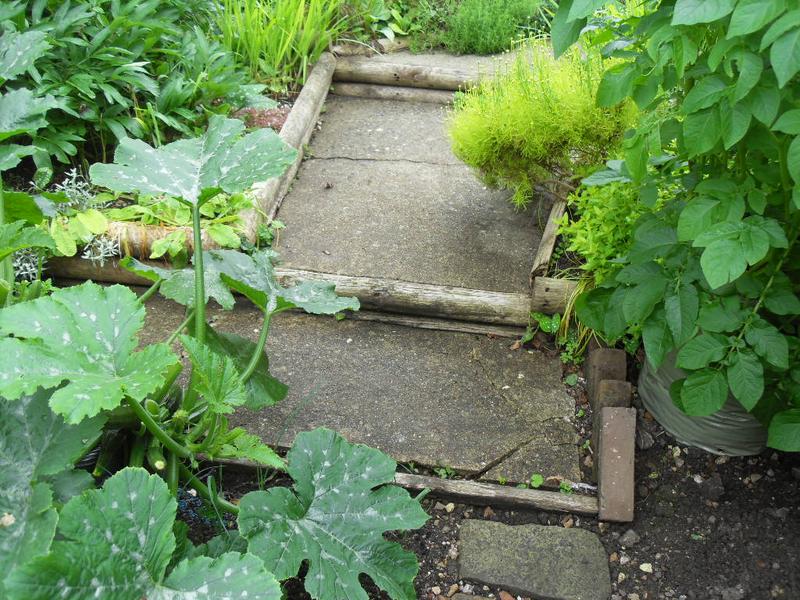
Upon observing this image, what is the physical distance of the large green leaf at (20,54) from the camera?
9.39 feet

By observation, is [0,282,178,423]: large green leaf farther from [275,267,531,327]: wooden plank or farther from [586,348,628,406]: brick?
[586,348,628,406]: brick

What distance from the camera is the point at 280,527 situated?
219cm

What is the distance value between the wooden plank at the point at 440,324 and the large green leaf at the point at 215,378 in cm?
142

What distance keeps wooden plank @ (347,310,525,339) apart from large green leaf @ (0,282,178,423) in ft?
5.06

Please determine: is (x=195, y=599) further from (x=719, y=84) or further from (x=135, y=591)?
(x=719, y=84)

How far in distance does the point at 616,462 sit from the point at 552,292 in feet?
2.79

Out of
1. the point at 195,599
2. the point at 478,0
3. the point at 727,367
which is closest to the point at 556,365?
the point at 727,367

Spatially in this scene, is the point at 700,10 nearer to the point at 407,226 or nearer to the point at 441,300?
the point at 441,300

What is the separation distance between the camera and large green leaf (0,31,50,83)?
286cm

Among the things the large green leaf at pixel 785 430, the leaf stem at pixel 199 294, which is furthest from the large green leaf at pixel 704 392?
the leaf stem at pixel 199 294

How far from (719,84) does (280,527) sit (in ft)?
5.31

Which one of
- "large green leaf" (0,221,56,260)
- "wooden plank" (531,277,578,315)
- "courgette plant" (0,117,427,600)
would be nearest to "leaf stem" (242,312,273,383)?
"courgette plant" (0,117,427,600)

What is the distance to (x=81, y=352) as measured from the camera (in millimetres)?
2047

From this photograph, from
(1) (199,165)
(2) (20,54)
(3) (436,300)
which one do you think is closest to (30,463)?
(1) (199,165)
